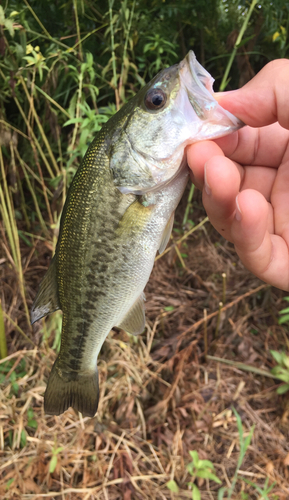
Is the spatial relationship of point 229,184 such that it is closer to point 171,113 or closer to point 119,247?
point 171,113

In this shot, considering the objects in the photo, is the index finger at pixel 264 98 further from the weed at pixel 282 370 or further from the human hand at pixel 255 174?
the weed at pixel 282 370

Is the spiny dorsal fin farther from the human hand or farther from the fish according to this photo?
the human hand

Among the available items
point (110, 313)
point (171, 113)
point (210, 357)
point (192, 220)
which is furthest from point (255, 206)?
point (192, 220)

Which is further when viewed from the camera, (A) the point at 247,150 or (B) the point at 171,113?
(A) the point at 247,150

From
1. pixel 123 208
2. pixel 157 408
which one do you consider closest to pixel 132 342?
pixel 157 408

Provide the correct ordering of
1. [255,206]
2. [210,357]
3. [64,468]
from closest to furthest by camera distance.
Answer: [255,206]
[64,468]
[210,357]

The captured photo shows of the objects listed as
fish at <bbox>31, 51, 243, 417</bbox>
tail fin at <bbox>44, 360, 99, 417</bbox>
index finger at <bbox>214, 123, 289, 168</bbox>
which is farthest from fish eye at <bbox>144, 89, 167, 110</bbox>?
tail fin at <bbox>44, 360, 99, 417</bbox>
